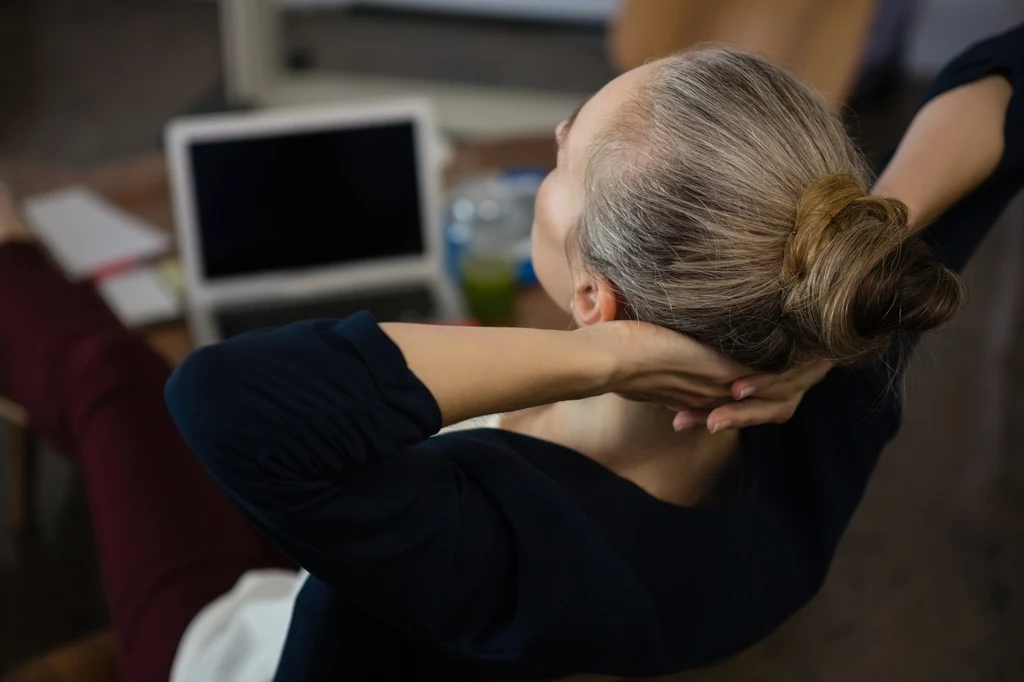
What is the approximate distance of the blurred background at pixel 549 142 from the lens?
5.69 feet

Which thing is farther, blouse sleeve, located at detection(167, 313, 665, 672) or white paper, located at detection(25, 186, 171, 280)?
white paper, located at detection(25, 186, 171, 280)

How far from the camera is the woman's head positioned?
0.62 m

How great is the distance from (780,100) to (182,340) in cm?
101

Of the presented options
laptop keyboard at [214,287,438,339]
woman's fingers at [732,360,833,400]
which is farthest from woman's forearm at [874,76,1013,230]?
laptop keyboard at [214,287,438,339]

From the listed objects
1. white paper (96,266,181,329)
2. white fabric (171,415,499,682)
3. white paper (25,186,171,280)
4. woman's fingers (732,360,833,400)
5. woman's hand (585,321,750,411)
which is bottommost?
white fabric (171,415,499,682)

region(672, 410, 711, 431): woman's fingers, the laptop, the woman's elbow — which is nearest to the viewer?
the woman's elbow

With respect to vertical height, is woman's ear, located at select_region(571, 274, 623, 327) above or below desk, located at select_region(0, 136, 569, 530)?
above

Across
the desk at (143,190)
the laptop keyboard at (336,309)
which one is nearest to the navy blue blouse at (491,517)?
the desk at (143,190)

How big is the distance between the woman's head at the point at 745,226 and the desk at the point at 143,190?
71cm

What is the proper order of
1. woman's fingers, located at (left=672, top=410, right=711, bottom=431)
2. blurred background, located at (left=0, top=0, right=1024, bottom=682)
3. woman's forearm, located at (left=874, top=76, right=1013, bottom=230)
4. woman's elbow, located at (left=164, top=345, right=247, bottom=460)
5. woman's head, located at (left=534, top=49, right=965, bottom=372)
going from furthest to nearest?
blurred background, located at (left=0, top=0, right=1024, bottom=682)
woman's forearm, located at (left=874, top=76, right=1013, bottom=230)
woman's fingers, located at (left=672, top=410, right=711, bottom=431)
woman's head, located at (left=534, top=49, right=965, bottom=372)
woman's elbow, located at (left=164, top=345, right=247, bottom=460)

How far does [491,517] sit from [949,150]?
582 millimetres

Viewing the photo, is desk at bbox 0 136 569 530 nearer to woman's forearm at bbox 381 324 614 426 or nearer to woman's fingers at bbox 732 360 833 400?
woman's fingers at bbox 732 360 833 400

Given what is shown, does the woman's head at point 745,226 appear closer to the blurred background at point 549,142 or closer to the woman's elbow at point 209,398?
the blurred background at point 549,142

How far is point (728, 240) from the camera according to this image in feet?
2.13
